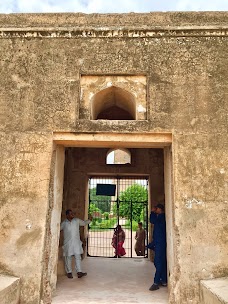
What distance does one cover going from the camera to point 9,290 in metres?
4.12

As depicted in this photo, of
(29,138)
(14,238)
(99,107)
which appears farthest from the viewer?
(99,107)

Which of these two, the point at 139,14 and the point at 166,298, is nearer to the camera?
the point at 166,298

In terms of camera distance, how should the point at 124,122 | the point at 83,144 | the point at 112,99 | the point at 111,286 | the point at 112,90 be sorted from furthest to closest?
the point at 112,99
the point at 111,286
the point at 112,90
the point at 83,144
the point at 124,122

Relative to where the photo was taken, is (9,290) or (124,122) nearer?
(9,290)

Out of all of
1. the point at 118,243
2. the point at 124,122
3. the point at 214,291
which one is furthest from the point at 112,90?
the point at 118,243

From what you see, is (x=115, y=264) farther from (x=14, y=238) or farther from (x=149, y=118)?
(x=149, y=118)

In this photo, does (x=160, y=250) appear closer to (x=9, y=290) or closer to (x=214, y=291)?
(x=214, y=291)

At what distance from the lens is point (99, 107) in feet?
20.5

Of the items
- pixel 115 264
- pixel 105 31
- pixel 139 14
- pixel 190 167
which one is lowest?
pixel 115 264

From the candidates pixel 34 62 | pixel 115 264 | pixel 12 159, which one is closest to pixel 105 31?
pixel 34 62

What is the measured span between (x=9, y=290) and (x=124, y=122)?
311cm

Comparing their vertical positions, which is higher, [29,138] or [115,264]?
[29,138]

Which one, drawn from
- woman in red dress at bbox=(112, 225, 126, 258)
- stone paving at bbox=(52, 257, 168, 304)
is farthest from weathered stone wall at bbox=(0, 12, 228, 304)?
woman in red dress at bbox=(112, 225, 126, 258)

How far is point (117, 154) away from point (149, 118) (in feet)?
31.9
